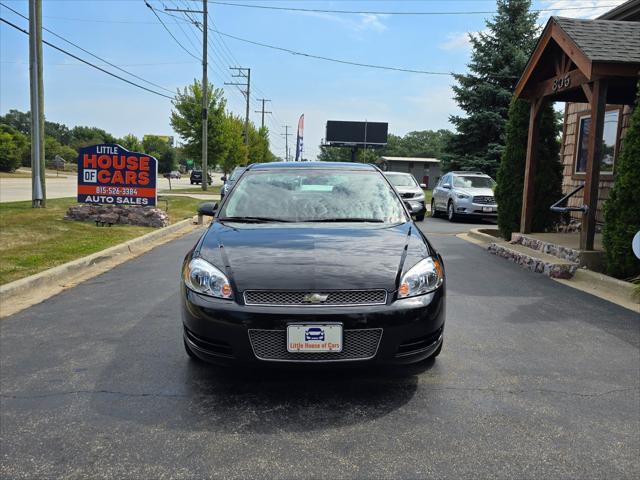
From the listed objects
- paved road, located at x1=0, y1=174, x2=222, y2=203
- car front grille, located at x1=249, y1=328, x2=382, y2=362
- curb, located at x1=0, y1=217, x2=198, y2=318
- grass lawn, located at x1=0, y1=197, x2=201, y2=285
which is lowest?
curb, located at x1=0, y1=217, x2=198, y2=318

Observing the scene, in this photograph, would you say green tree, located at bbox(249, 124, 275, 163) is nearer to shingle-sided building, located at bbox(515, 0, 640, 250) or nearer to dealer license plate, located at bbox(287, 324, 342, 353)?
shingle-sided building, located at bbox(515, 0, 640, 250)

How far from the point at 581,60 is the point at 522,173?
11.6ft

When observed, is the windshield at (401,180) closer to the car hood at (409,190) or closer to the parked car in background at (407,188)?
the parked car in background at (407,188)

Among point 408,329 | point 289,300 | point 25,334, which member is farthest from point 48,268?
point 408,329

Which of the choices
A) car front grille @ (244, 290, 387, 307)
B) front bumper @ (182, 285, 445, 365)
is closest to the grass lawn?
front bumper @ (182, 285, 445, 365)

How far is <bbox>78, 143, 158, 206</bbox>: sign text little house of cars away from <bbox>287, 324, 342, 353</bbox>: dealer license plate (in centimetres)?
1029

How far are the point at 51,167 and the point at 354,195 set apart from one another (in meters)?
92.3

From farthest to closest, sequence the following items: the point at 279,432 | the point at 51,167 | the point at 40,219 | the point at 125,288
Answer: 1. the point at 51,167
2. the point at 40,219
3. the point at 125,288
4. the point at 279,432

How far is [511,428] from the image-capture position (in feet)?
9.96

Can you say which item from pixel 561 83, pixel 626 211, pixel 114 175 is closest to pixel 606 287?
pixel 626 211

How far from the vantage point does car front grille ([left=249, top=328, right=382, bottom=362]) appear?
309cm

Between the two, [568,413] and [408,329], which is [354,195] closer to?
[408,329]

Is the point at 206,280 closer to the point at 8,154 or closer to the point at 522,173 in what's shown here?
the point at 522,173

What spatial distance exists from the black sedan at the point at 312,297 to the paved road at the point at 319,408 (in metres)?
0.36
